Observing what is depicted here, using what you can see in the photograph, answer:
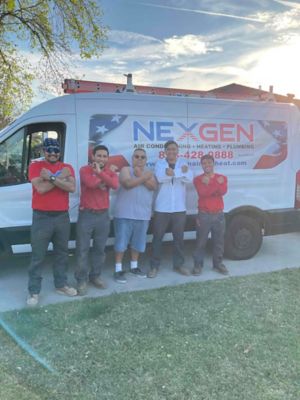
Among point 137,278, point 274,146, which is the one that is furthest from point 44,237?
point 274,146

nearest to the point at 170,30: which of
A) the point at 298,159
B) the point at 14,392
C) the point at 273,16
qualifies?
the point at 273,16

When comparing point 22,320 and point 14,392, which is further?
point 22,320

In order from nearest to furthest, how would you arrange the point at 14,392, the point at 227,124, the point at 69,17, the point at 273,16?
the point at 14,392, the point at 227,124, the point at 273,16, the point at 69,17

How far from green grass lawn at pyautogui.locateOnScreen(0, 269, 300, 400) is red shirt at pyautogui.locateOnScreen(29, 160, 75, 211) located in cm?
106

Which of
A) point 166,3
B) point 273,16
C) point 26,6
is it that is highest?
point 26,6

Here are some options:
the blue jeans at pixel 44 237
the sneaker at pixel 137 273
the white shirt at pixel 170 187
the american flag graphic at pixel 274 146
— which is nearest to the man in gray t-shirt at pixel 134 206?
the white shirt at pixel 170 187

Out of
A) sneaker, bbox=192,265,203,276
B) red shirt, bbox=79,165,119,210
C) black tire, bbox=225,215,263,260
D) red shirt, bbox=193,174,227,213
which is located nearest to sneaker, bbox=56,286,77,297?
red shirt, bbox=79,165,119,210

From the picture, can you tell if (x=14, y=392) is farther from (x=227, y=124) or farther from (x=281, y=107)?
(x=281, y=107)

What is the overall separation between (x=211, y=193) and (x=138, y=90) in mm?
1919

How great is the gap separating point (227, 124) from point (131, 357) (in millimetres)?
3722

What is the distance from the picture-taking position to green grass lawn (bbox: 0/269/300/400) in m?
2.74

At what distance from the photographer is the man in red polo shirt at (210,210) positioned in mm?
5148

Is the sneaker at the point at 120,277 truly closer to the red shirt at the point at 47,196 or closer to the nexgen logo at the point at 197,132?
the red shirt at the point at 47,196

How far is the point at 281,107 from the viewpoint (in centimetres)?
607
